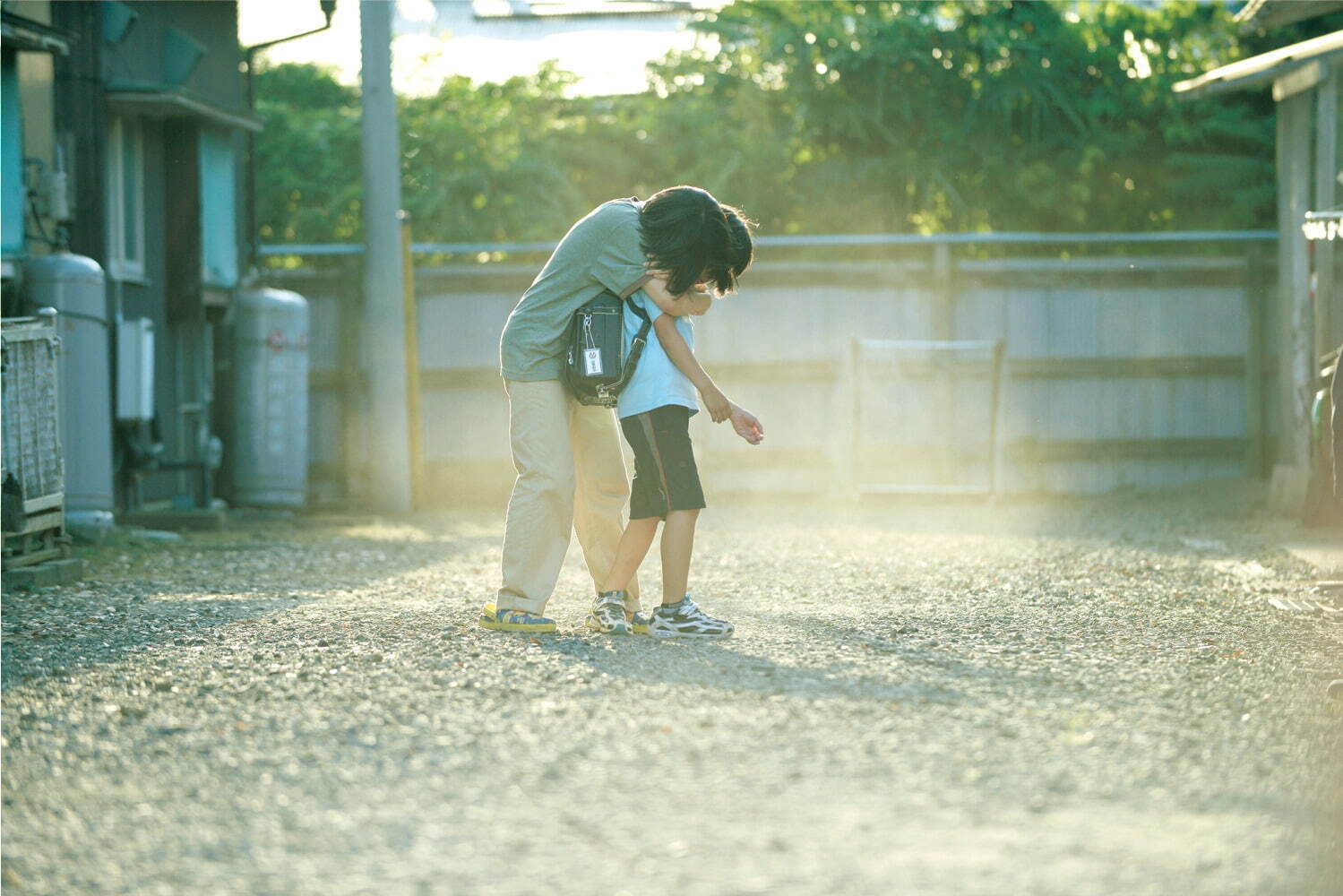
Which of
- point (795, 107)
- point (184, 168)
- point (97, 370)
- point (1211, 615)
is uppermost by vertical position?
point (795, 107)

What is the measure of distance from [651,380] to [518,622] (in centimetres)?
92

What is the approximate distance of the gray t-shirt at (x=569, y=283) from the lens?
5277mm

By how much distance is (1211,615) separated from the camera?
6012 mm

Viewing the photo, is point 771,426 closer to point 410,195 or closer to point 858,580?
point 858,580

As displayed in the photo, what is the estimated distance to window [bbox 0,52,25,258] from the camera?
9062 millimetres

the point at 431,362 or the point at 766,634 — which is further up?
the point at 431,362

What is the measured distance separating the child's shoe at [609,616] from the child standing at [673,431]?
115 mm

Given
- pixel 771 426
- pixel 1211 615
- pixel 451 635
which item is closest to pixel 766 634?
pixel 451 635

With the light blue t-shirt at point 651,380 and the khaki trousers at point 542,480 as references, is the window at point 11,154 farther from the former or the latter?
the light blue t-shirt at point 651,380

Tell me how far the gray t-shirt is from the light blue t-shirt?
5.5 inches

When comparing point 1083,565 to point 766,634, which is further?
point 1083,565

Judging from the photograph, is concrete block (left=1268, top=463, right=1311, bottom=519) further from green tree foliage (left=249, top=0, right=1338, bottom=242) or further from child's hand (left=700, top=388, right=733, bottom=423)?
green tree foliage (left=249, top=0, right=1338, bottom=242)

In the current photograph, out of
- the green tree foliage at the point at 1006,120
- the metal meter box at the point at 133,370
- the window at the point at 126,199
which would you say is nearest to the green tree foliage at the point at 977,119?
the green tree foliage at the point at 1006,120

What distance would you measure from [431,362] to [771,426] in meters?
2.48
